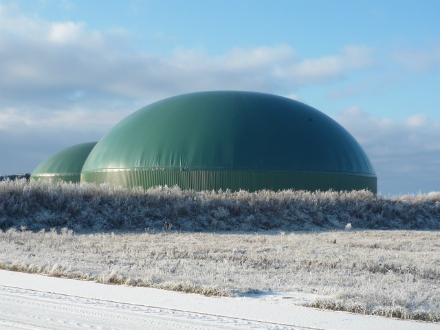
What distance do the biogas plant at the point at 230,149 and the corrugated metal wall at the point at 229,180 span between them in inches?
2.0

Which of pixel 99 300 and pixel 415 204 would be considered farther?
pixel 415 204

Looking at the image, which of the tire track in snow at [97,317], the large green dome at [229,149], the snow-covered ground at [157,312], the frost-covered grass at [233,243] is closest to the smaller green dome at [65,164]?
the large green dome at [229,149]

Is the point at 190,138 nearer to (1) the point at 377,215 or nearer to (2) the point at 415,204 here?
(1) the point at 377,215

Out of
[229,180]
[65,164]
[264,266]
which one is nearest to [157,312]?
[264,266]

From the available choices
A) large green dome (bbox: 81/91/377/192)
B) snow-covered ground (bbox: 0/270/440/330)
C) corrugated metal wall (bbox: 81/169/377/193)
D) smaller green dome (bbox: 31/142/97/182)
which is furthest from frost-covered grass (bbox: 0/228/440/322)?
smaller green dome (bbox: 31/142/97/182)

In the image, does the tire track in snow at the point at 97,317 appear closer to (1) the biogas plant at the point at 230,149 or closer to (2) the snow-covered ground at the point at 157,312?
(2) the snow-covered ground at the point at 157,312

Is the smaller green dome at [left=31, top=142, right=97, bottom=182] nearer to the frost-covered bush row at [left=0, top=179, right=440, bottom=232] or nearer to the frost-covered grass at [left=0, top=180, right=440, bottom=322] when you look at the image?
the frost-covered bush row at [left=0, top=179, right=440, bottom=232]

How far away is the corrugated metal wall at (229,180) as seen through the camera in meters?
23.7

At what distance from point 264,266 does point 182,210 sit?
1067cm

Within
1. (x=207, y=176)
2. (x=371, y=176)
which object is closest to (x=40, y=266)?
(x=207, y=176)

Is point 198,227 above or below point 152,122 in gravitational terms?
below

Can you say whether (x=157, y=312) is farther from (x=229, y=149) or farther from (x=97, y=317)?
(x=229, y=149)

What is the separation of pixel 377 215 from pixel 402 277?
1470 cm

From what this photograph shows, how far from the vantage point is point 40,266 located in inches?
326
